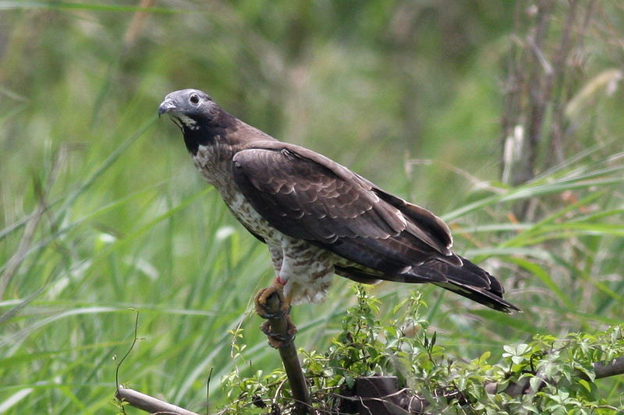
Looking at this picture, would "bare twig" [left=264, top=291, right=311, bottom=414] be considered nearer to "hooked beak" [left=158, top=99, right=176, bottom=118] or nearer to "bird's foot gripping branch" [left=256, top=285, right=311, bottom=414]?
"bird's foot gripping branch" [left=256, top=285, right=311, bottom=414]

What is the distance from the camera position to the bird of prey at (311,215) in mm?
2736

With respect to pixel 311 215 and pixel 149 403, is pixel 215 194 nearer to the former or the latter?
pixel 311 215

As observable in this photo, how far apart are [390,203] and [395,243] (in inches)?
7.8

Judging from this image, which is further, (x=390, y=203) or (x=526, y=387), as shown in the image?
(x=390, y=203)

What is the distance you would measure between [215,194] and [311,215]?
1574mm

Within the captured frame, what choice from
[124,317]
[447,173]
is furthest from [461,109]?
[124,317]

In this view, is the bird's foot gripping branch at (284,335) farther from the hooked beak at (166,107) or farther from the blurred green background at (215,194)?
the hooked beak at (166,107)

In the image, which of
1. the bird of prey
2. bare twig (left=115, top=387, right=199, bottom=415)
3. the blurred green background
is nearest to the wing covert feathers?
the bird of prey

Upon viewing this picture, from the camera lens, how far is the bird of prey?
274 centimetres

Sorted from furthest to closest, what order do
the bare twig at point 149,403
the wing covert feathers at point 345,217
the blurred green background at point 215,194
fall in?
the blurred green background at point 215,194, the wing covert feathers at point 345,217, the bare twig at point 149,403

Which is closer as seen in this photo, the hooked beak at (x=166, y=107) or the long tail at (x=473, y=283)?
the long tail at (x=473, y=283)

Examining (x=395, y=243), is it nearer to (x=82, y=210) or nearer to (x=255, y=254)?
(x=255, y=254)

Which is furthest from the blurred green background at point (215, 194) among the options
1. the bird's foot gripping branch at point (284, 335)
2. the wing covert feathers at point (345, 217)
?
the wing covert feathers at point (345, 217)

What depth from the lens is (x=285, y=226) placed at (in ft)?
9.04
